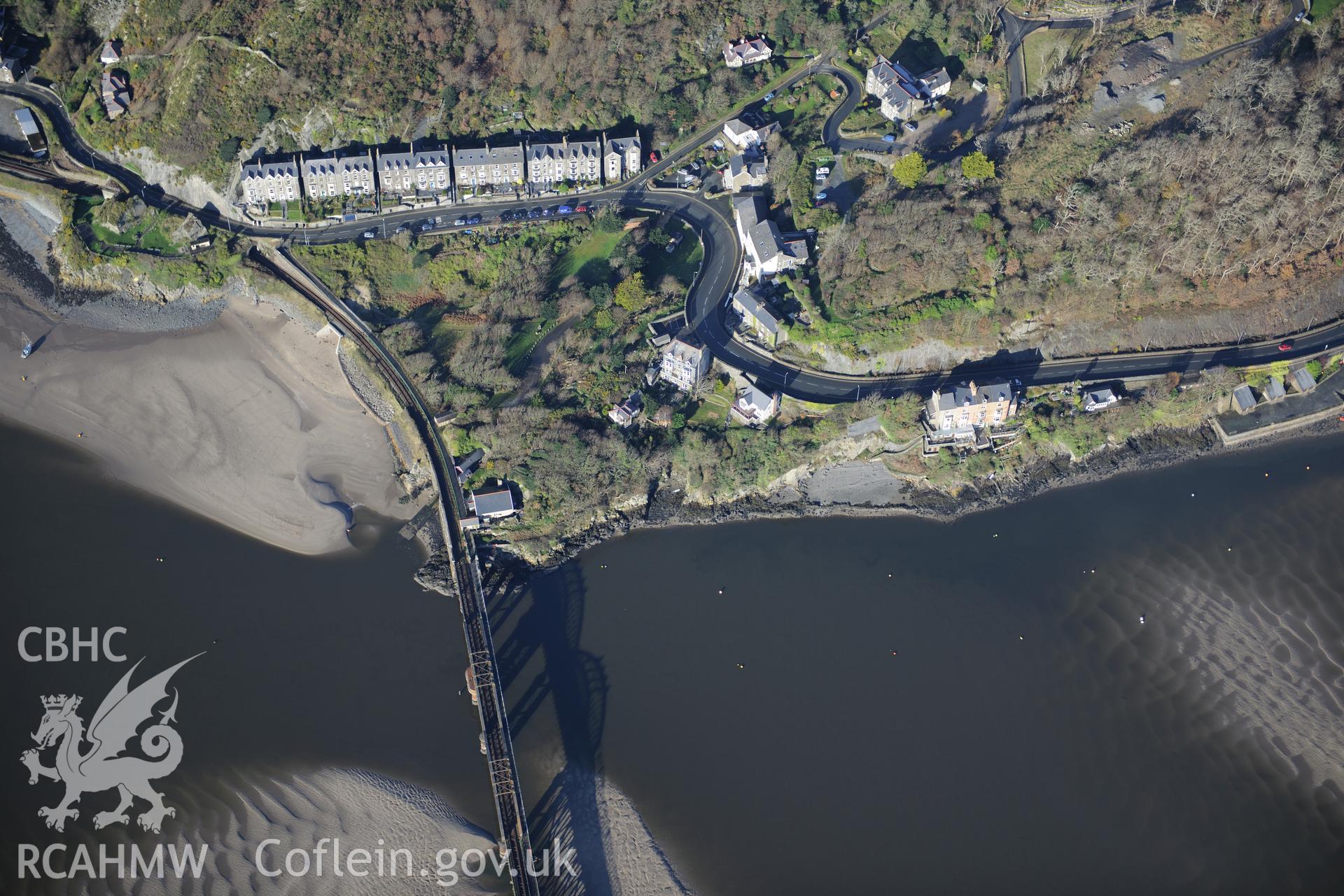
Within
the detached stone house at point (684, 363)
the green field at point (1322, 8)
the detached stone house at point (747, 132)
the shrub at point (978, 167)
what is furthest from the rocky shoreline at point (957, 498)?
the green field at point (1322, 8)

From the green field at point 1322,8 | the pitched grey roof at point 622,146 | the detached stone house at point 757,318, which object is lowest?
the detached stone house at point 757,318

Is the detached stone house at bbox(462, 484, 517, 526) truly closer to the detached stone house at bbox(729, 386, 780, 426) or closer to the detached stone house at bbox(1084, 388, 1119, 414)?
the detached stone house at bbox(729, 386, 780, 426)

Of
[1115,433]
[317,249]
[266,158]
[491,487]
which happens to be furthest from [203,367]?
[1115,433]

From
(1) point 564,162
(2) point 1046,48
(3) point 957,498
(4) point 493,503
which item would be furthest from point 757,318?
(2) point 1046,48

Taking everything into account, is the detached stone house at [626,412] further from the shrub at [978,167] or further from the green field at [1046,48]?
the green field at [1046,48]

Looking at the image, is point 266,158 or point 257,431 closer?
point 257,431

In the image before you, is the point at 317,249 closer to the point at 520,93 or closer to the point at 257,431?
the point at 257,431

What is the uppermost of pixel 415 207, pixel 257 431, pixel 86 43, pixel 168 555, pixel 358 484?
pixel 86 43
